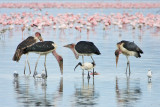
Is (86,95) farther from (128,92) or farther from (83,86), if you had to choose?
(83,86)

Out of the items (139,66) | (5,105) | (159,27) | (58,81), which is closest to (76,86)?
(58,81)

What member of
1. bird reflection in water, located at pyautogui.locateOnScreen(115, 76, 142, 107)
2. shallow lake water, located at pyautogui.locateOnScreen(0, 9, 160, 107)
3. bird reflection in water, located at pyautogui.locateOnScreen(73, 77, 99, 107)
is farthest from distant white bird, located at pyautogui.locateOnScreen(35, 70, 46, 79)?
bird reflection in water, located at pyautogui.locateOnScreen(115, 76, 142, 107)

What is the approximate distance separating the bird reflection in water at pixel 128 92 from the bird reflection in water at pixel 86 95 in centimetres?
52

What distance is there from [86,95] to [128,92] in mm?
1059

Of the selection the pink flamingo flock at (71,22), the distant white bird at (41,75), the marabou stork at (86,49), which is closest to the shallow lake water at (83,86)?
the distant white bird at (41,75)

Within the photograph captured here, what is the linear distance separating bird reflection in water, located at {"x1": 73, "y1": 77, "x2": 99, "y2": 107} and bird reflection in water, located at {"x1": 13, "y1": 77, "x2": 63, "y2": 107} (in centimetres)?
39

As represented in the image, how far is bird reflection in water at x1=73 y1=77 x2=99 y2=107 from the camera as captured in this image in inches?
465

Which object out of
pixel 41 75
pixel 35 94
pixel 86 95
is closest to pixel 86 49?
pixel 41 75

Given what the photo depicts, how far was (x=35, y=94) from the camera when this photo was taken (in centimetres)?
1289

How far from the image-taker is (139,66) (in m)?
18.1

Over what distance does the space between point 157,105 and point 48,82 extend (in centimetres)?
391

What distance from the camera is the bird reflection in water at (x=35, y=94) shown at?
11852 mm

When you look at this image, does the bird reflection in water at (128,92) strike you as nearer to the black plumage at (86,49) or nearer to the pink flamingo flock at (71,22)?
the black plumage at (86,49)

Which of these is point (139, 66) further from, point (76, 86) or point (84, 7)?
point (84, 7)
